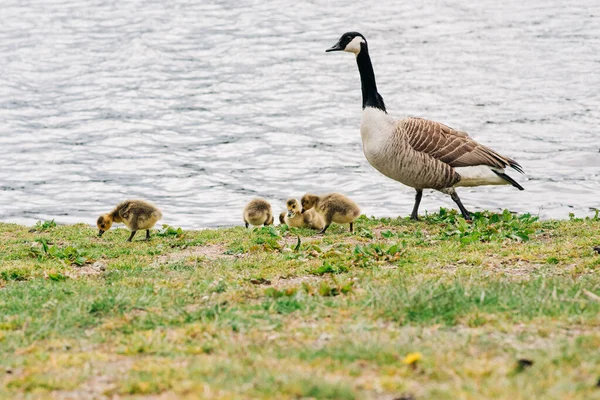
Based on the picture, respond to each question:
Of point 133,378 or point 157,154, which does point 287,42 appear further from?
point 133,378

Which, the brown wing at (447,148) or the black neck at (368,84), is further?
the black neck at (368,84)

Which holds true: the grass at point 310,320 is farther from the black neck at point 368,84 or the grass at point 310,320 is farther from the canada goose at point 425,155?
the black neck at point 368,84

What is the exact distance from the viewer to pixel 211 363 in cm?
602

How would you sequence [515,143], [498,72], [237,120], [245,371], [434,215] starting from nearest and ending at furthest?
[245,371]
[434,215]
[515,143]
[237,120]
[498,72]

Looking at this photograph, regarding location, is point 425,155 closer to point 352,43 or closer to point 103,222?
point 352,43

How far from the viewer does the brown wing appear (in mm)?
15086

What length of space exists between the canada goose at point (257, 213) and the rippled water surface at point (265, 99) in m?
3.63

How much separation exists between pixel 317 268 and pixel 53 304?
10.9 feet

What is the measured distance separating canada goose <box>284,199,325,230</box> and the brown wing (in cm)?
226

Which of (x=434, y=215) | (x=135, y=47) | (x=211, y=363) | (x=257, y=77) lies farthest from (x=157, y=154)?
(x=211, y=363)

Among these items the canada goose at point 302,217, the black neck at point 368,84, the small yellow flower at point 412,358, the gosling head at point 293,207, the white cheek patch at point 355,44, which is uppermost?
the white cheek patch at point 355,44

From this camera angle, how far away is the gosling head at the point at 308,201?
14.9m

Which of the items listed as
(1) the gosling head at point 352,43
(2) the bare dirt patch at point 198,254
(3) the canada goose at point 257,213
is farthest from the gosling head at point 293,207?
(1) the gosling head at point 352,43

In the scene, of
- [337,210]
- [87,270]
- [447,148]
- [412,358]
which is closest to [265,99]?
[447,148]
